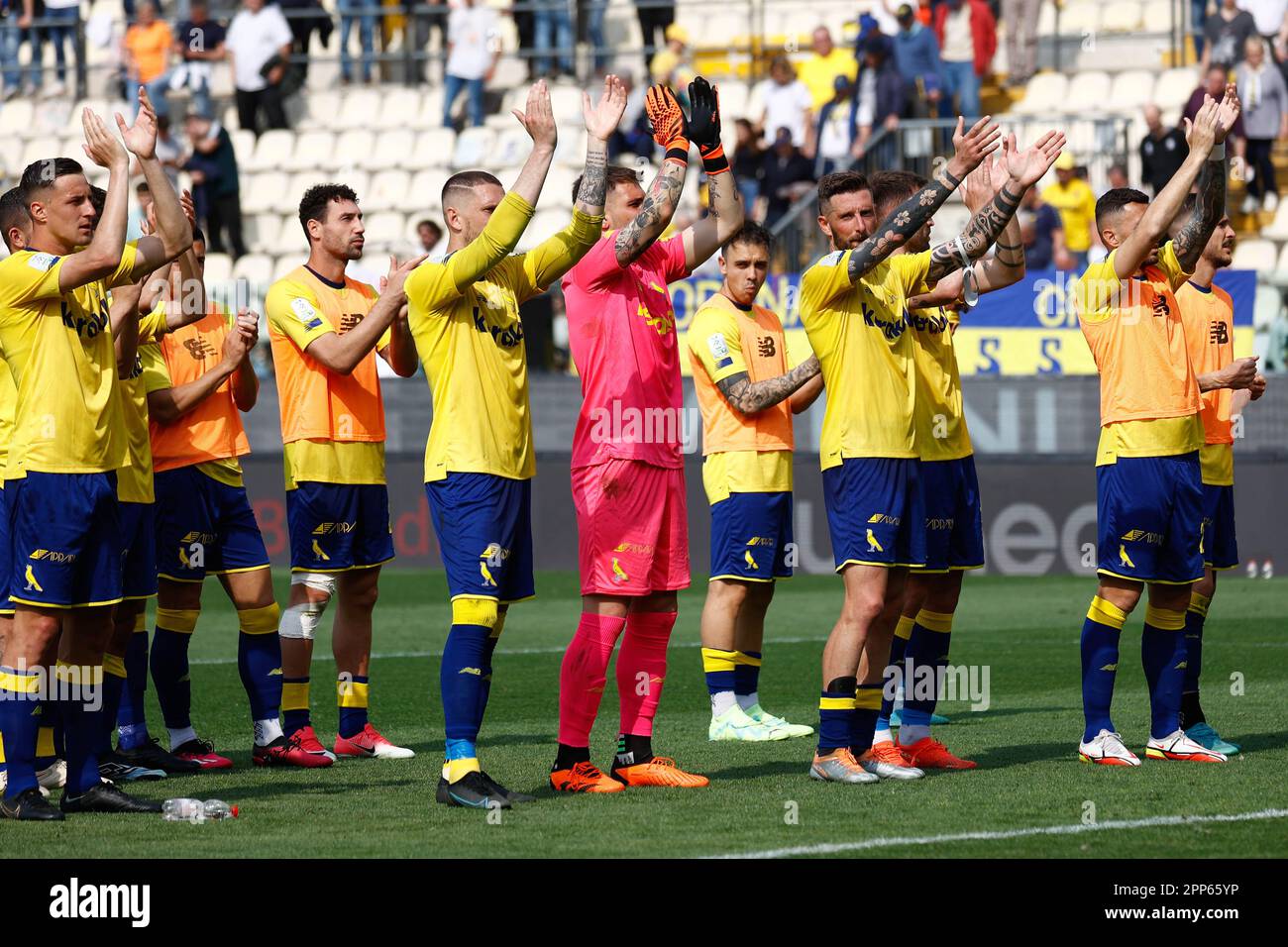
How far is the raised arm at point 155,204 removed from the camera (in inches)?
272

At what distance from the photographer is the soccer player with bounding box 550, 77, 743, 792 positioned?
7508mm

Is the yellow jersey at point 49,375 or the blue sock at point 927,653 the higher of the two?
the yellow jersey at point 49,375

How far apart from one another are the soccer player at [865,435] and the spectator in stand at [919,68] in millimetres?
14248

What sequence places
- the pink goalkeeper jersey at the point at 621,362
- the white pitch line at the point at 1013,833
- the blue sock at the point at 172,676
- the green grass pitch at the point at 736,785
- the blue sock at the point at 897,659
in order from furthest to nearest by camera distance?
the blue sock at the point at 172,676
the blue sock at the point at 897,659
the pink goalkeeper jersey at the point at 621,362
the green grass pitch at the point at 736,785
the white pitch line at the point at 1013,833

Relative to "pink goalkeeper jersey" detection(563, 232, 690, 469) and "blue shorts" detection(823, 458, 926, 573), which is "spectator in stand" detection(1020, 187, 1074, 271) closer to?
"blue shorts" detection(823, 458, 926, 573)

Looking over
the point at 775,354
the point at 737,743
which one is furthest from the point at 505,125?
the point at 737,743

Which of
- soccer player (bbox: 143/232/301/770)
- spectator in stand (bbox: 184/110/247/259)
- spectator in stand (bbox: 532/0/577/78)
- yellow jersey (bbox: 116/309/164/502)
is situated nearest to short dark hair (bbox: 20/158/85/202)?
yellow jersey (bbox: 116/309/164/502)

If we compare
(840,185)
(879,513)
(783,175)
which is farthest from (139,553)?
(783,175)

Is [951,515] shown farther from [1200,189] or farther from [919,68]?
[919,68]

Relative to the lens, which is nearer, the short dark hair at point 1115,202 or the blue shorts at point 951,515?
the blue shorts at point 951,515

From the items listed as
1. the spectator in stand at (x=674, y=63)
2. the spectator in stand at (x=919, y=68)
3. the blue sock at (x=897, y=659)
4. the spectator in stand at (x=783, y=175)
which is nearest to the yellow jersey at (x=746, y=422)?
Result: the blue sock at (x=897, y=659)

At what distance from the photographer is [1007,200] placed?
24.7 ft

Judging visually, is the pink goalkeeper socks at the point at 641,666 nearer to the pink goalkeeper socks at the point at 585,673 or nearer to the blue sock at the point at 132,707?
the pink goalkeeper socks at the point at 585,673
